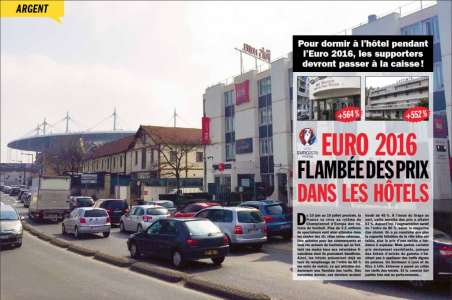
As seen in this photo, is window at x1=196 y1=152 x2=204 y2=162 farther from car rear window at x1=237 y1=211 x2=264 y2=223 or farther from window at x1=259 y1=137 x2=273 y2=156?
car rear window at x1=237 y1=211 x2=264 y2=223

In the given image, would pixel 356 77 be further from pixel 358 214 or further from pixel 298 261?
pixel 298 261

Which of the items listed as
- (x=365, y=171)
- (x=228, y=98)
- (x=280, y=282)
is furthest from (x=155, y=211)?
(x=228, y=98)

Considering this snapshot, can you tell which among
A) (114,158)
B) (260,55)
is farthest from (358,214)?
(114,158)

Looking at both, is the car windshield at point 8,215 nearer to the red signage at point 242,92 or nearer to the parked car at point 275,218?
the parked car at point 275,218

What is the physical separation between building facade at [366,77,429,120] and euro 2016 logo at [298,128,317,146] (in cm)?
145

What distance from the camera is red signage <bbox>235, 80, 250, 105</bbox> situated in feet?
160

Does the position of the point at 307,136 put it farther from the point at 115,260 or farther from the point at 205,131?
the point at 205,131

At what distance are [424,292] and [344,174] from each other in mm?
A: 4504

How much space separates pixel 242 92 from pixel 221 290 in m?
40.9

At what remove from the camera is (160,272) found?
12.2 metres

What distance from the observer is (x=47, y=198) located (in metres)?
31.3

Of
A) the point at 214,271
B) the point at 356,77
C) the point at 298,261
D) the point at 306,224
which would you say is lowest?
the point at 214,271

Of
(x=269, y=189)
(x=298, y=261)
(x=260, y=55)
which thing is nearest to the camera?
(x=298, y=261)

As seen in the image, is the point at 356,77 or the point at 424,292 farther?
the point at 424,292
